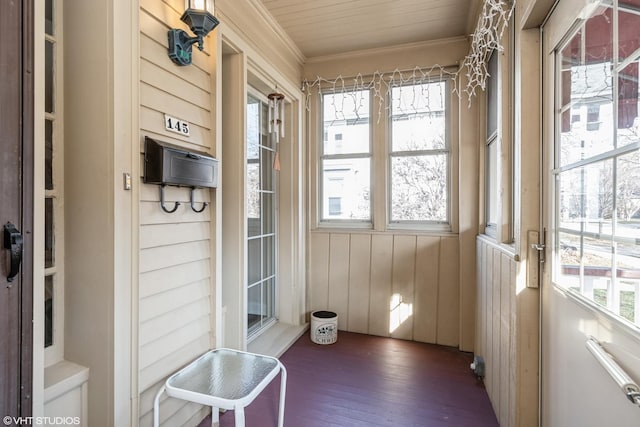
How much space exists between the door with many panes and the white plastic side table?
1.15m

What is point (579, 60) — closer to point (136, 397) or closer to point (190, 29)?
point (190, 29)

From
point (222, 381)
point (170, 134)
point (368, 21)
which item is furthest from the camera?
point (368, 21)

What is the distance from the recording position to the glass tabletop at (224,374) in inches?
50.8

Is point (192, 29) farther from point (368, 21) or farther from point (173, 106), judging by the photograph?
point (368, 21)

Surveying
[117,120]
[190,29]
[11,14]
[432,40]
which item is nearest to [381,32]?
[432,40]

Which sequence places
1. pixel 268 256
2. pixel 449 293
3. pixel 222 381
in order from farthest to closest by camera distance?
pixel 268 256
pixel 449 293
pixel 222 381

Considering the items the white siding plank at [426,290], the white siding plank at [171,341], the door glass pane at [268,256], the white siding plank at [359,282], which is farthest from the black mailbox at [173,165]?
the white siding plank at [426,290]

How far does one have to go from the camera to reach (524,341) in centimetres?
140

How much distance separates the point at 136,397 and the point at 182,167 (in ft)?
3.27

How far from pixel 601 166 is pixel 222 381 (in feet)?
5.26

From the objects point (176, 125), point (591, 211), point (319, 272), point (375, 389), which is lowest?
point (375, 389)

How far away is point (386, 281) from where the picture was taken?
2859 mm

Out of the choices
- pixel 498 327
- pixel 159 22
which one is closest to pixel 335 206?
pixel 498 327

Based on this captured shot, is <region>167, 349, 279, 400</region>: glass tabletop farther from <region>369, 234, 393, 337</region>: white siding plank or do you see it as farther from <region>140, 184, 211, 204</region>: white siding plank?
<region>369, 234, 393, 337</region>: white siding plank
